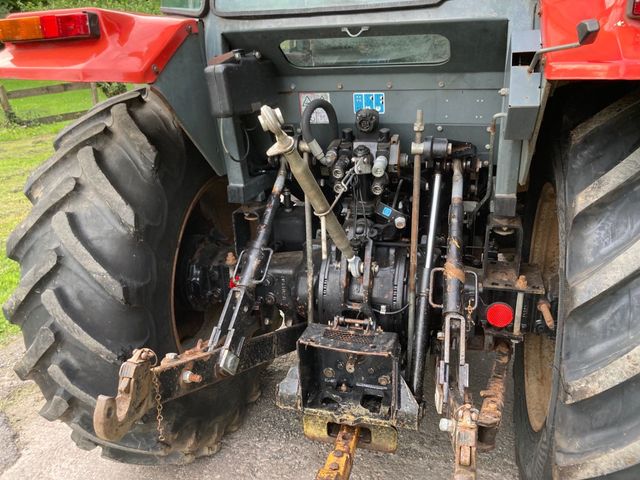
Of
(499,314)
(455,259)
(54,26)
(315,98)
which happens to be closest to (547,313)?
(499,314)

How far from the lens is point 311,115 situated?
216 cm

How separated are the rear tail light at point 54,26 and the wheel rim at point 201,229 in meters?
0.80

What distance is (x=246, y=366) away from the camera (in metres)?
2.12

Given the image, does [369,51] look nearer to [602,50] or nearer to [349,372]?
[602,50]

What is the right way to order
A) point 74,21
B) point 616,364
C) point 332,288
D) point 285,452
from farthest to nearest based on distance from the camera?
point 285,452 → point 332,288 → point 74,21 → point 616,364

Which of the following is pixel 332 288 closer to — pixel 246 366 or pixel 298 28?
pixel 246 366

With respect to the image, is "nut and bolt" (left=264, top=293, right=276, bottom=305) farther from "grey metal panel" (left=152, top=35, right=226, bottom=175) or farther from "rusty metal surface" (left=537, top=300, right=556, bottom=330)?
"rusty metal surface" (left=537, top=300, right=556, bottom=330)

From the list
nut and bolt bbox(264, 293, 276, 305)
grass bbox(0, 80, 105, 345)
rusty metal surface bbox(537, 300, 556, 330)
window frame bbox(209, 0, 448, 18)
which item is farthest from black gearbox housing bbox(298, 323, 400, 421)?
grass bbox(0, 80, 105, 345)

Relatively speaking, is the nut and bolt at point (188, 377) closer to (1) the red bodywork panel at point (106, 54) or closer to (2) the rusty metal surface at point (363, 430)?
(2) the rusty metal surface at point (363, 430)

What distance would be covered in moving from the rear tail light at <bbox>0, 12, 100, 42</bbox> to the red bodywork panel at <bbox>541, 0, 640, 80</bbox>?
1.36m

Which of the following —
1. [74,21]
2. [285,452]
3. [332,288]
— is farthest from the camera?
[285,452]

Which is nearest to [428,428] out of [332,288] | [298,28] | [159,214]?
[332,288]

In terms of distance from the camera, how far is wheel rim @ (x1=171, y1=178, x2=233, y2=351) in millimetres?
2468

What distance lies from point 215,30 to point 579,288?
1.61 metres
